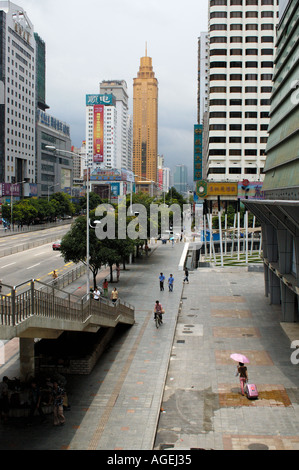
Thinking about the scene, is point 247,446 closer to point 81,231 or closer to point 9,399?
point 9,399

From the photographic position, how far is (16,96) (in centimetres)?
10800

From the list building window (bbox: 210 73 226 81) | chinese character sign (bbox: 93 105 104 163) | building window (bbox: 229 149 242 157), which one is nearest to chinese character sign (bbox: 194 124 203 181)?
building window (bbox: 229 149 242 157)

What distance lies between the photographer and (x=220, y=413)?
14805 millimetres

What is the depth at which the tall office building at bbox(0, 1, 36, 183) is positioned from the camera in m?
101

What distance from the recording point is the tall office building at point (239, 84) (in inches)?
3278

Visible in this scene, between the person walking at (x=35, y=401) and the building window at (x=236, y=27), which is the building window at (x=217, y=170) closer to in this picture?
the building window at (x=236, y=27)

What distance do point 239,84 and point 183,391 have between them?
76.7 m

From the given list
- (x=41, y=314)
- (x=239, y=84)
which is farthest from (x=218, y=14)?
(x=41, y=314)

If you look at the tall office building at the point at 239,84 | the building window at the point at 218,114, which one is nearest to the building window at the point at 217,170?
the tall office building at the point at 239,84

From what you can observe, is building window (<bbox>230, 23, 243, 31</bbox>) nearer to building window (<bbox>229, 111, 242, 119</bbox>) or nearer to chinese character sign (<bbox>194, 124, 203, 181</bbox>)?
building window (<bbox>229, 111, 242, 119</bbox>)

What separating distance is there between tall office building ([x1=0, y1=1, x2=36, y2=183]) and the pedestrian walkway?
8295cm

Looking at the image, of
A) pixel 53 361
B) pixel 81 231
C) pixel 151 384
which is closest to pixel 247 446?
pixel 151 384

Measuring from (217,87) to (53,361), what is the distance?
246ft

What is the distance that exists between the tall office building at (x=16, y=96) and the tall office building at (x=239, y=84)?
4410cm
